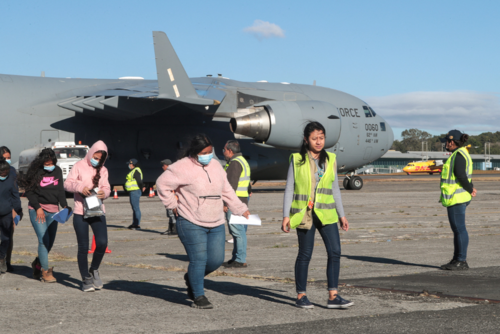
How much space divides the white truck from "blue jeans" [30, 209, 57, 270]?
56.8ft

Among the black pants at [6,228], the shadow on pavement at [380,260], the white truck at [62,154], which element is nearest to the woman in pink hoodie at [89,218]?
the black pants at [6,228]

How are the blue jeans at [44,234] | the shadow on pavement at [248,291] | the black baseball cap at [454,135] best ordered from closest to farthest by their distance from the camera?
the shadow on pavement at [248,291]
the blue jeans at [44,234]
the black baseball cap at [454,135]

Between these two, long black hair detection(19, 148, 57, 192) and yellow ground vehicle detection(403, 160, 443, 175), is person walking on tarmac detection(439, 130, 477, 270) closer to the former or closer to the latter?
long black hair detection(19, 148, 57, 192)

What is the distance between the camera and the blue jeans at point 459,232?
348 inches

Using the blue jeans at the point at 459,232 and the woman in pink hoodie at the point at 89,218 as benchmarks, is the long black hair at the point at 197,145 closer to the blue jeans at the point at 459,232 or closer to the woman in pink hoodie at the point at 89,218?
the woman in pink hoodie at the point at 89,218

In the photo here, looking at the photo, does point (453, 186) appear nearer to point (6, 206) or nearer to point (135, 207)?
point (6, 206)

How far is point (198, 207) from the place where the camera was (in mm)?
6480

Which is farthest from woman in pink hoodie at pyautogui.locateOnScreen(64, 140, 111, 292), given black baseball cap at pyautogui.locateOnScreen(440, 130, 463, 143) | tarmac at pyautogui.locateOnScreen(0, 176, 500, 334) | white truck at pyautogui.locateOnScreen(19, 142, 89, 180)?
white truck at pyautogui.locateOnScreen(19, 142, 89, 180)

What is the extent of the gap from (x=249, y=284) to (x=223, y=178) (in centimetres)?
182

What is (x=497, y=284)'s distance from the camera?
24.4 ft

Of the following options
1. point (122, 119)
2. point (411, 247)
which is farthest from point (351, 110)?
point (411, 247)

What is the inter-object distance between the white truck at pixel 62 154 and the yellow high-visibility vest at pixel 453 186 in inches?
744

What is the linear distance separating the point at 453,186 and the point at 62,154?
65.0 feet

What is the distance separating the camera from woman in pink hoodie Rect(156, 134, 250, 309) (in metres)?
6.47
